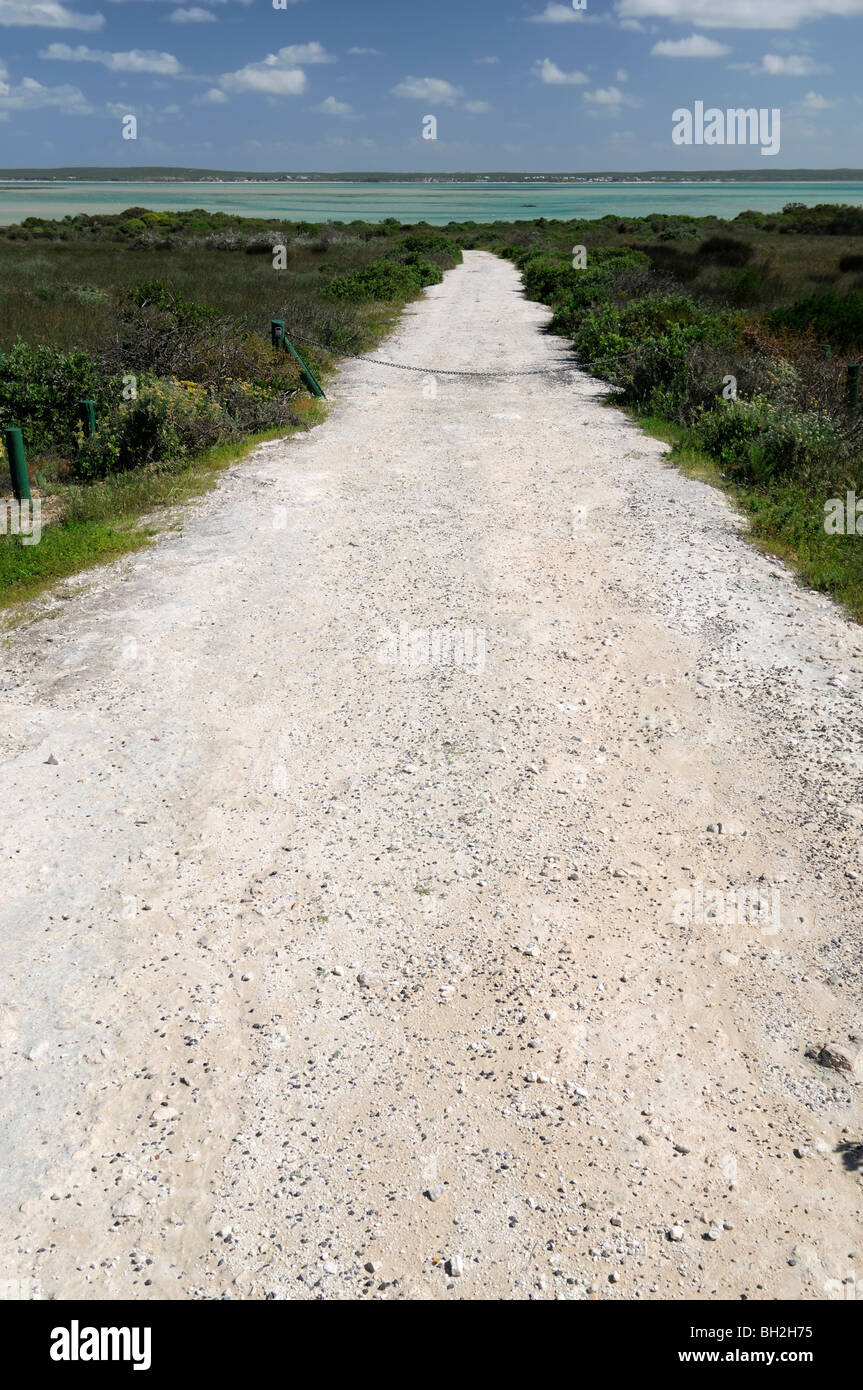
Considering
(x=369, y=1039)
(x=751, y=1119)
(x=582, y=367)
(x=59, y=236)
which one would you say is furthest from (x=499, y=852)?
(x=59, y=236)

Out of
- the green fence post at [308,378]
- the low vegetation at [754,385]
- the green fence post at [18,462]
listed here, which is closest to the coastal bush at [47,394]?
the green fence post at [18,462]

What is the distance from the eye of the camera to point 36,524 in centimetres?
859

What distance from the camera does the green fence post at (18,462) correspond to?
8719 mm

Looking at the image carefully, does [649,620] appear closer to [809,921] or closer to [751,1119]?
[809,921]

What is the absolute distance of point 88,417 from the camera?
10.3 m

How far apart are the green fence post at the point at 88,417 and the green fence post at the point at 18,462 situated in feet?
4.91

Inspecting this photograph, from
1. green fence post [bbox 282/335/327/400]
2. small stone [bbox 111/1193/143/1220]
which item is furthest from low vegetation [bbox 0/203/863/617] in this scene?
small stone [bbox 111/1193/143/1220]

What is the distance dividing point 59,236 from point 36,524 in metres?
57.5

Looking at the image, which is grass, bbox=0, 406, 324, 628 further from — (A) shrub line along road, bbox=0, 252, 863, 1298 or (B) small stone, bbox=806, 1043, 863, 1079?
(B) small stone, bbox=806, 1043, 863, 1079

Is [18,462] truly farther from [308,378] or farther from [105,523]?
[308,378]

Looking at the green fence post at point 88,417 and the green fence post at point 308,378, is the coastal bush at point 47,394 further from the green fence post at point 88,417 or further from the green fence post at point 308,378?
the green fence post at point 308,378

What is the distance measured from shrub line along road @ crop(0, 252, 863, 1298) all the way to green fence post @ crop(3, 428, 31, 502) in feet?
7.40

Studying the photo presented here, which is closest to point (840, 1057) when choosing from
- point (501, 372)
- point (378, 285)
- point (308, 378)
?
point (308, 378)
